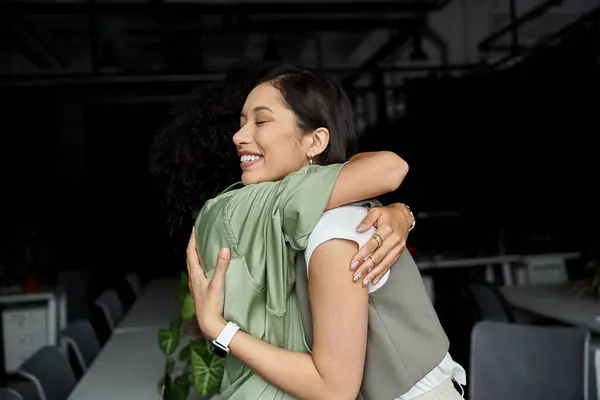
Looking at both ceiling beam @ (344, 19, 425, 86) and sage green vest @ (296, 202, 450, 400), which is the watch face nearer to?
sage green vest @ (296, 202, 450, 400)

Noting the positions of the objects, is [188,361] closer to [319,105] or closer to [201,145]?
[201,145]

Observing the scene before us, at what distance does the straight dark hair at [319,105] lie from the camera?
1.11 meters

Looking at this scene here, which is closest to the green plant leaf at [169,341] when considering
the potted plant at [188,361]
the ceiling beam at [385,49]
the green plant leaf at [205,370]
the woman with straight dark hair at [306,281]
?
the potted plant at [188,361]

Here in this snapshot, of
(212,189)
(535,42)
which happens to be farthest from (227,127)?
(535,42)

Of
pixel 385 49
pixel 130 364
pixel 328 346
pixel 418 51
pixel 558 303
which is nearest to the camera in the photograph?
pixel 328 346

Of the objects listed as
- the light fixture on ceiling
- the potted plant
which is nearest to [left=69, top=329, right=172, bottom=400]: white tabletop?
the potted plant

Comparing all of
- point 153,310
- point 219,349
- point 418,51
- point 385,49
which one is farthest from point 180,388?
point 385,49

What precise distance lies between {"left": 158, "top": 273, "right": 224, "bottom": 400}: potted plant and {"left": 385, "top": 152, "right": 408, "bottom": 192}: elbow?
894 mm

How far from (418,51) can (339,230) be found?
24.5 feet

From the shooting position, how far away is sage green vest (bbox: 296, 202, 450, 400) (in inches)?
40.0

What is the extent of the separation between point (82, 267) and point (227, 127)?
6882 mm

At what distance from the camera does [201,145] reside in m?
1.49

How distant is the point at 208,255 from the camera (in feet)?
3.56

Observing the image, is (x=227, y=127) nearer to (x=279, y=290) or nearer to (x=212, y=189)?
(x=212, y=189)
